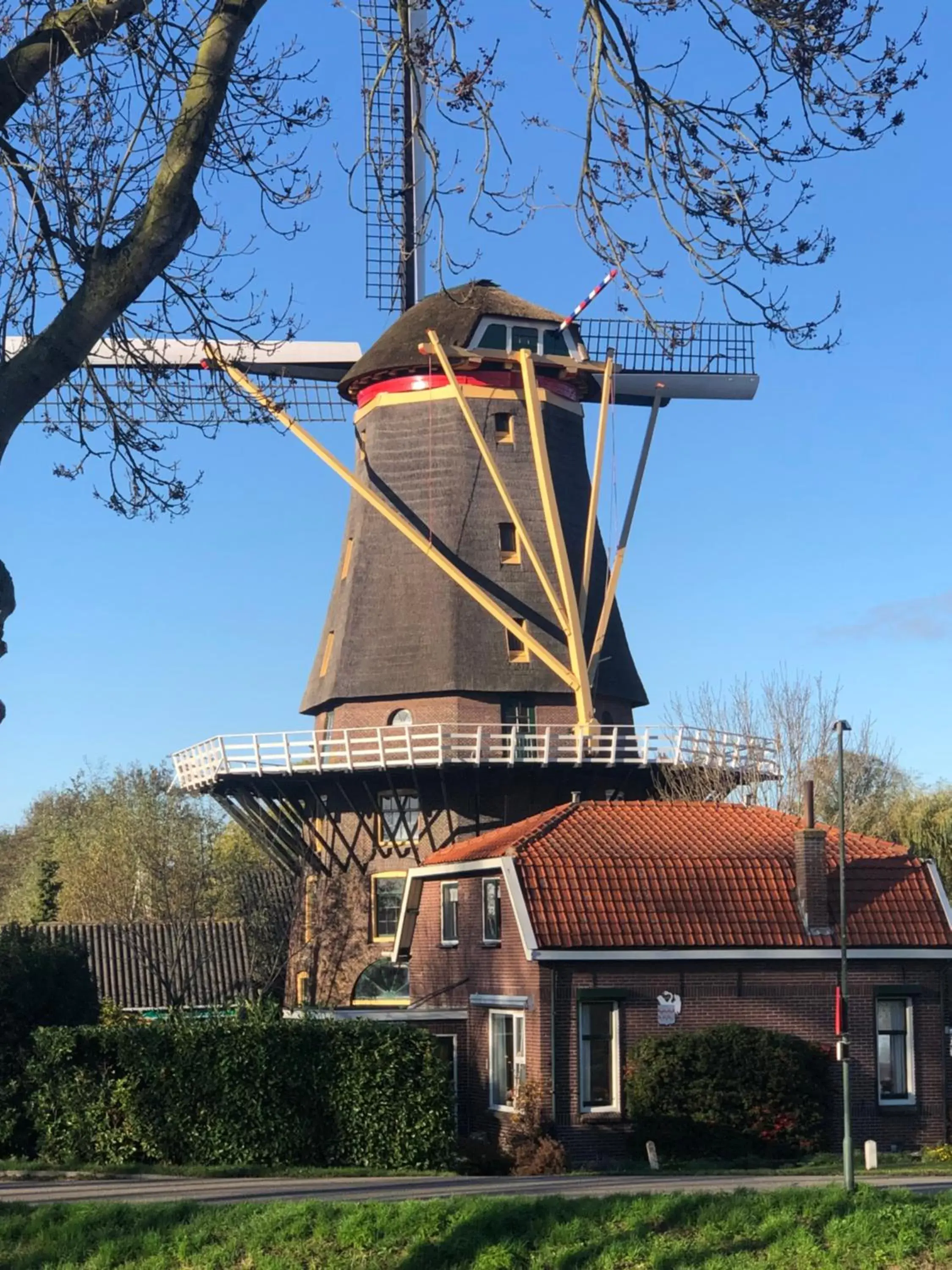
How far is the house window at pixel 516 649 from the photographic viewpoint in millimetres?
32562

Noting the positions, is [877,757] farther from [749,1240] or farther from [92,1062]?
[749,1240]

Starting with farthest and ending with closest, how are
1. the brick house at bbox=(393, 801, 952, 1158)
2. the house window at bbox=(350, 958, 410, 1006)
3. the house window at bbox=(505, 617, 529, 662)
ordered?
the house window at bbox=(505, 617, 529, 662) < the house window at bbox=(350, 958, 410, 1006) < the brick house at bbox=(393, 801, 952, 1158)

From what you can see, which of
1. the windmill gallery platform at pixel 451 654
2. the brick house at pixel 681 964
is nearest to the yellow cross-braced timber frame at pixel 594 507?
the windmill gallery platform at pixel 451 654

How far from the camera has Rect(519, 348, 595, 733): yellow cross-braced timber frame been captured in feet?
102

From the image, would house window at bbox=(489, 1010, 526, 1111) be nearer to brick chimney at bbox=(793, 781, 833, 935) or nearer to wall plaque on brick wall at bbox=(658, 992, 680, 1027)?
wall plaque on brick wall at bbox=(658, 992, 680, 1027)

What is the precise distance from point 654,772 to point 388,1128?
13413 mm

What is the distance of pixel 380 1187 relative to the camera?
16.1 metres

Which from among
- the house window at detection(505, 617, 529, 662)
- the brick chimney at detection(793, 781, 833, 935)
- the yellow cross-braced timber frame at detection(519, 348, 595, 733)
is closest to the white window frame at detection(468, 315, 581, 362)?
the yellow cross-braced timber frame at detection(519, 348, 595, 733)

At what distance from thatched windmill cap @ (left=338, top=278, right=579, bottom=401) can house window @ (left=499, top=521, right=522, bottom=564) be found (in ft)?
11.4

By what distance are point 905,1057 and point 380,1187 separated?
945cm

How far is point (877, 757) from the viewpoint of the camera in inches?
1678

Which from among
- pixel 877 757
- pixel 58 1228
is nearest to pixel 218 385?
pixel 58 1228

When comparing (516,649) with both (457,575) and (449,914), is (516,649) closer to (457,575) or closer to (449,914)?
(457,575)

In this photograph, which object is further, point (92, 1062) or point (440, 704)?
point (440, 704)
